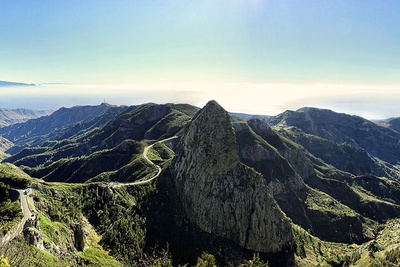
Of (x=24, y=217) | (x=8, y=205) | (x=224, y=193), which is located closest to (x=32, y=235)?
(x=24, y=217)

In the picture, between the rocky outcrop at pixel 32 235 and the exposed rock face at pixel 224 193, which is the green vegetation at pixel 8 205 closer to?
the rocky outcrop at pixel 32 235

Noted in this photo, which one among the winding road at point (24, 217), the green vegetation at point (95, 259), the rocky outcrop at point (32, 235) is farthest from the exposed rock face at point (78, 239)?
the rocky outcrop at point (32, 235)

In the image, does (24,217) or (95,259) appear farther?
(95,259)

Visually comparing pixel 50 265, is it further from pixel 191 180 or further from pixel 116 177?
pixel 116 177

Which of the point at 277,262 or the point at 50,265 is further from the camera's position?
the point at 277,262

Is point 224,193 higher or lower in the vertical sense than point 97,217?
higher

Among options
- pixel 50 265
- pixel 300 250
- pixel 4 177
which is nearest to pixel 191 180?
pixel 300 250

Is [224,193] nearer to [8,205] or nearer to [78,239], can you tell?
[78,239]
